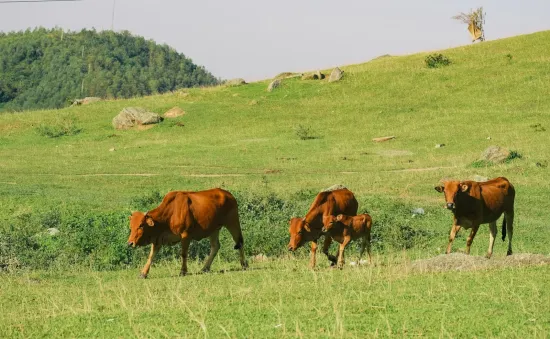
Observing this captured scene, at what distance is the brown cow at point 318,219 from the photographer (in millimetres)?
16922

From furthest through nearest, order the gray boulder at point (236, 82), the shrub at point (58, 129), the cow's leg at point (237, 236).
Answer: the gray boulder at point (236, 82) → the shrub at point (58, 129) → the cow's leg at point (237, 236)

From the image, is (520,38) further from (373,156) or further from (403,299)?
(403,299)

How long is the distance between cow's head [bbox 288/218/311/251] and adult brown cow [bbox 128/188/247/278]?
1.55 meters

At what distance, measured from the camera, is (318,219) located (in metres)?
17.4

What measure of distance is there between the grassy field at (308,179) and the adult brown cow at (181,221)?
0.73 m

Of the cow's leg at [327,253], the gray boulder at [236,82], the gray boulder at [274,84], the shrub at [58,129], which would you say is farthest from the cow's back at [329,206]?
the gray boulder at [236,82]

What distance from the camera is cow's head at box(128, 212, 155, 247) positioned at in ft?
55.5

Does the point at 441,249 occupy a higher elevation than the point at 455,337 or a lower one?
lower

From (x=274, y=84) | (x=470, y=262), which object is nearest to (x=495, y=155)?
(x=470, y=262)

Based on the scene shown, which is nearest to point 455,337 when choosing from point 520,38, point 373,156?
point 373,156

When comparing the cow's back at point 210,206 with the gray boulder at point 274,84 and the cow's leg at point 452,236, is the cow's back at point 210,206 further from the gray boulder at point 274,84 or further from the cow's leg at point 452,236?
the gray boulder at point 274,84

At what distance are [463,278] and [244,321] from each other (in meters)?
3.94

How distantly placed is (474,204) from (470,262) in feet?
11.3

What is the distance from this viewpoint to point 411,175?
36.0 metres
